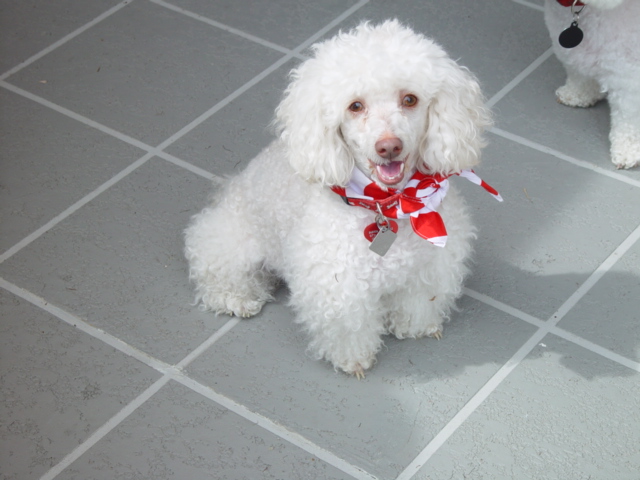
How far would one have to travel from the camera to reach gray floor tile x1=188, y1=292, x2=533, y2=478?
7.09 ft

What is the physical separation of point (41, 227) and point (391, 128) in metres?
1.41

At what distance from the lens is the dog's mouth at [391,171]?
1921mm

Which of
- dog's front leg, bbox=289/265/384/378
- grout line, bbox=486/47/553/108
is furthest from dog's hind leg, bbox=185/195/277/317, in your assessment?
grout line, bbox=486/47/553/108

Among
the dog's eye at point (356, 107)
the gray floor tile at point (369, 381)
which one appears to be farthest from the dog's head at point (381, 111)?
the gray floor tile at point (369, 381)

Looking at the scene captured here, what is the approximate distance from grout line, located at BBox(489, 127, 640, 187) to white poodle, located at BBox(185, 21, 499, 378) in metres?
0.80

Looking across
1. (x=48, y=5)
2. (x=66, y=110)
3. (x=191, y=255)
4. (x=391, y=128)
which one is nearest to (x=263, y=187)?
(x=191, y=255)

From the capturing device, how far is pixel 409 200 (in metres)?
2.03

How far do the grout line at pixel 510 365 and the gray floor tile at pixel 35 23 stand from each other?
227 centimetres

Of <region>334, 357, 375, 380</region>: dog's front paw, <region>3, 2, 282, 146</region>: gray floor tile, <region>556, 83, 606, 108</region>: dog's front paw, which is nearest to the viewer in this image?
<region>334, 357, 375, 380</region>: dog's front paw

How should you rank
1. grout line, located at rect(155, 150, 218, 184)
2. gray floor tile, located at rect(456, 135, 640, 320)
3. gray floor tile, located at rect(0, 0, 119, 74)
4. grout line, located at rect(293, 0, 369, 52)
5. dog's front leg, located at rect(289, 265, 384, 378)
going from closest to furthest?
dog's front leg, located at rect(289, 265, 384, 378)
gray floor tile, located at rect(456, 135, 640, 320)
grout line, located at rect(155, 150, 218, 184)
grout line, located at rect(293, 0, 369, 52)
gray floor tile, located at rect(0, 0, 119, 74)

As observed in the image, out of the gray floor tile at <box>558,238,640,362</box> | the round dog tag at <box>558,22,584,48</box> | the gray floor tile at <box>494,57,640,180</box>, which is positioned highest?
the round dog tag at <box>558,22,584,48</box>

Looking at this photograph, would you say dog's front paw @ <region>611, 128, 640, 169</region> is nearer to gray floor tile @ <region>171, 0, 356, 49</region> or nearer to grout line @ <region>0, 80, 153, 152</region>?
gray floor tile @ <region>171, 0, 356, 49</region>

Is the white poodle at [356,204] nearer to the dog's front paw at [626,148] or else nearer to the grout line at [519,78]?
the dog's front paw at [626,148]

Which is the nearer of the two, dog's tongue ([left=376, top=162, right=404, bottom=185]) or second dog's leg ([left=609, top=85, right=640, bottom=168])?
dog's tongue ([left=376, top=162, right=404, bottom=185])
